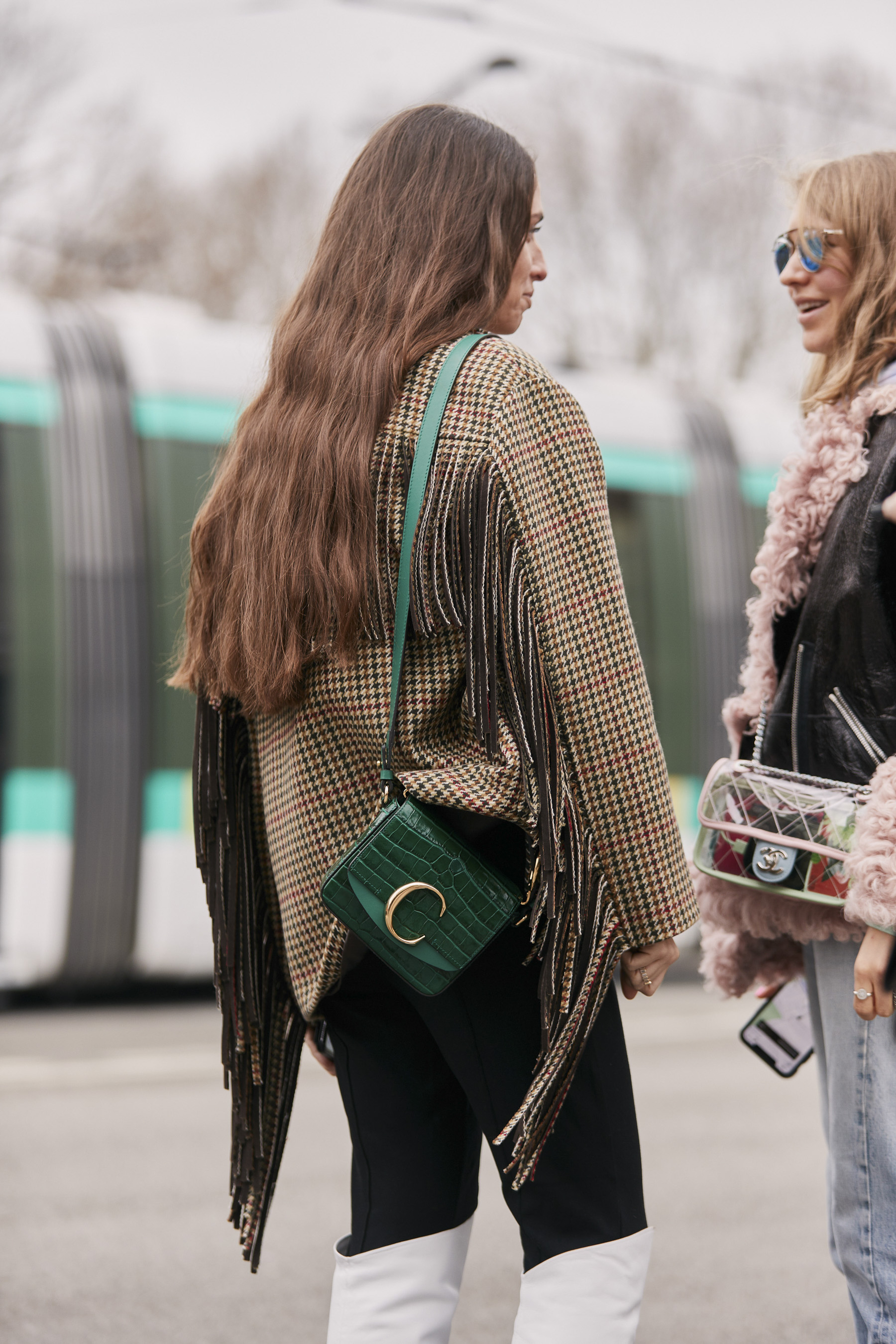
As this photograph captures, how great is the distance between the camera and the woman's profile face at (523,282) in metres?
1.89

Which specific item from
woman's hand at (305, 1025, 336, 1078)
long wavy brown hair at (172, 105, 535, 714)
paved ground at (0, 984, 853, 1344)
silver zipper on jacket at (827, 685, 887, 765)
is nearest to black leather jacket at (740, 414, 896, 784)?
silver zipper on jacket at (827, 685, 887, 765)

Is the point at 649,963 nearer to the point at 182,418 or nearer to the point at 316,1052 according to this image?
the point at 316,1052

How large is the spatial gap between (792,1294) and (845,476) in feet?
6.61

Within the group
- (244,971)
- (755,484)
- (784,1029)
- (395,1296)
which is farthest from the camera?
(755,484)

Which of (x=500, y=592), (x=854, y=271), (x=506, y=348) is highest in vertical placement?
(x=854, y=271)

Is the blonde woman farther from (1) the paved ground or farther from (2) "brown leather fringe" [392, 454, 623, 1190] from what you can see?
(1) the paved ground

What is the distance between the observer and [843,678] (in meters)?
1.91

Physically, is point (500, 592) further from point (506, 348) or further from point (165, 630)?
point (165, 630)

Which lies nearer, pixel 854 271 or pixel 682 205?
pixel 854 271

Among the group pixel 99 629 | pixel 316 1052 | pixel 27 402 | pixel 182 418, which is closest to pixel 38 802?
pixel 99 629

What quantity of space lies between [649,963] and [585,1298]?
0.39 metres

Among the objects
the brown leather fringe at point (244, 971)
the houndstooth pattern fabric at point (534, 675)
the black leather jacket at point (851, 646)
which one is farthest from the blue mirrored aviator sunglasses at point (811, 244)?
the brown leather fringe at point (244, 971)

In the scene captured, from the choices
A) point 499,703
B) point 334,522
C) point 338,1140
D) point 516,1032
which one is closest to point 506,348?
point 334,522

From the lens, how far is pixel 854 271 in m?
2.08
